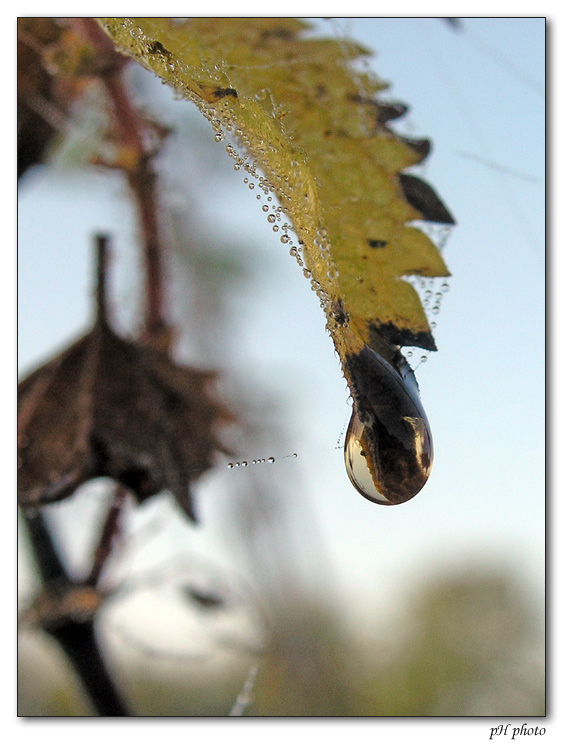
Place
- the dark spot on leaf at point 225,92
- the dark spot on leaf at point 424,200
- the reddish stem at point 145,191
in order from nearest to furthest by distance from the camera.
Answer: the dark spot on leaf at point 225,92 → the dark spot on leaf at point 424,200 → the reddish stem at point 145,191

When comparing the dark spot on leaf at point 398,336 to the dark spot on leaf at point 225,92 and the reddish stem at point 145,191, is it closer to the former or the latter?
the dark spot on leaf at point 225,92

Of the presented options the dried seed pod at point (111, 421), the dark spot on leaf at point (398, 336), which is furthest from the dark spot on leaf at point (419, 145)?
the dried seed pod at point (111, 421)

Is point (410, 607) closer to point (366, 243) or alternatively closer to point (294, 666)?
point (294, 666)

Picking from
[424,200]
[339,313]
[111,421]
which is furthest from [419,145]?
[111,421]

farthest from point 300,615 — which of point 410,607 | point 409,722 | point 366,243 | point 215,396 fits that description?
point 410,607

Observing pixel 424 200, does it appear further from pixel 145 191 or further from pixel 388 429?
pixel 145 191

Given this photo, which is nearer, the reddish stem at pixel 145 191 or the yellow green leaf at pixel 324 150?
the yellow green leaf at pixel 324 150

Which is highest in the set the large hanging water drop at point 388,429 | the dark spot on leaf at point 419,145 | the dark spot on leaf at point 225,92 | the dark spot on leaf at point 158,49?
the dark spot on leaf at point 158,49

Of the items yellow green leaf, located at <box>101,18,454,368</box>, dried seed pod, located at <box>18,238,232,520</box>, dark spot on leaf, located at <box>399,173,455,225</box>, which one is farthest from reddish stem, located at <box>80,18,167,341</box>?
dark spot on leaf, located at <box>399,173,455,225</box>
